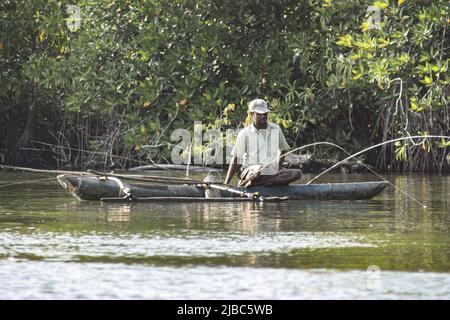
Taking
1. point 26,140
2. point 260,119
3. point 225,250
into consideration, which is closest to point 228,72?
point 26,140

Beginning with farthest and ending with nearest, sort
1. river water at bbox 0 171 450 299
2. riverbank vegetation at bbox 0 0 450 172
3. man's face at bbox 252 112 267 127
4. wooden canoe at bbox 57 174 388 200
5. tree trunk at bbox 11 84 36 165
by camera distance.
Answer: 1. tree trunk at bbox 11 84 36 165
2. riverbank vegetation at bbox 0 0 450 172
3. wooden canoe at bbox 57 174 388 200
4. man's face at bbox 252 112 267 127
5. river water at bbox 0 171 450 299

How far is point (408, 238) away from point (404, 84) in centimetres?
950

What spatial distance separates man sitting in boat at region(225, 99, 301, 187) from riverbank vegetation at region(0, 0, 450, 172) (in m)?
5.47

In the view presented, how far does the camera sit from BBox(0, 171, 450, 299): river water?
8445mm

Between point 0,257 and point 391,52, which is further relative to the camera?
point 391,52

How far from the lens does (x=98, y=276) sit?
8.94 meters

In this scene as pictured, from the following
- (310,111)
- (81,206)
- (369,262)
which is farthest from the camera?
(310,111)

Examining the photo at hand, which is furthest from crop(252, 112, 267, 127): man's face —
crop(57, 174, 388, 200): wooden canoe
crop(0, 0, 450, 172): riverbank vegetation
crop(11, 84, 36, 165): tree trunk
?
crop(11, 84, 36, 165): tree trunk

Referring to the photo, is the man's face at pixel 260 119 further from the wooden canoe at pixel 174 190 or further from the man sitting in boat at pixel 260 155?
the wooden canoe at pixel 174 190

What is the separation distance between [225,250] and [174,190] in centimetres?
447

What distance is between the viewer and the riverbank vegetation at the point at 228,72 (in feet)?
66.7

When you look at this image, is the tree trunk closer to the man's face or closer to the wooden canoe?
the wooden canoe
